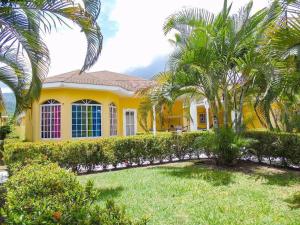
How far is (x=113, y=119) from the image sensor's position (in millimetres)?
19797

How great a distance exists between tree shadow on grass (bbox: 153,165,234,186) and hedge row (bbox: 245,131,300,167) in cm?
244

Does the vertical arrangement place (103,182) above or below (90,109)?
below

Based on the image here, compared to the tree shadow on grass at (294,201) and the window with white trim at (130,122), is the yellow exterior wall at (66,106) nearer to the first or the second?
the window with white trim at (130,122)

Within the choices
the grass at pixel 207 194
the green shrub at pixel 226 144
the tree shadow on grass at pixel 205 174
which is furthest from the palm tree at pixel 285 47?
the green shrub at pixel 226 144

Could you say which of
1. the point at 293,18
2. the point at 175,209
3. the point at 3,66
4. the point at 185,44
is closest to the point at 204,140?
the point at 185,44

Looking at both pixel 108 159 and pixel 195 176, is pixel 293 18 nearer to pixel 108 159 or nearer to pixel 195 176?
pixel 195 176

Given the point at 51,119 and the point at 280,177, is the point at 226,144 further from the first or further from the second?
the point at 51,119

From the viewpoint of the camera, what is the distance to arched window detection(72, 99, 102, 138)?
57.6ft

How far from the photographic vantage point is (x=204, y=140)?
40.2ft

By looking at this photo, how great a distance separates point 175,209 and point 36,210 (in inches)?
164

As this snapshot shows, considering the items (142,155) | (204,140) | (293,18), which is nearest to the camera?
(293,18)

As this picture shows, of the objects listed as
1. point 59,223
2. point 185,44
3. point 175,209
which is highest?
point 185,44

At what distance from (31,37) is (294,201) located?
686 cm

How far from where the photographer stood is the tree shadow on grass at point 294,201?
6926 mm
